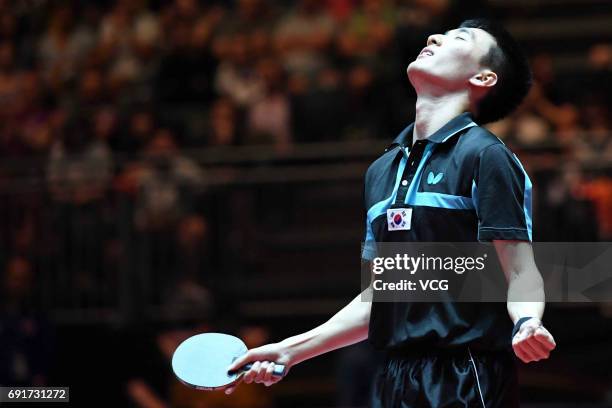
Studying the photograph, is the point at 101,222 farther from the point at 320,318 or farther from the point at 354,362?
the point at 354,362

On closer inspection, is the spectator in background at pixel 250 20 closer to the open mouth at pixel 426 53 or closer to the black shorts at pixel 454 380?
the open mouth at pixel 426 53

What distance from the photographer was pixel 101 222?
9852 millimetres

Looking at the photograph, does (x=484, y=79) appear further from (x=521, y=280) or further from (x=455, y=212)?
(x=521, y=280)

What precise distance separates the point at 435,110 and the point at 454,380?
3.11 feet

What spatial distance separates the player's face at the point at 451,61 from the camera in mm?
3938

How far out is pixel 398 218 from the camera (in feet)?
12.4

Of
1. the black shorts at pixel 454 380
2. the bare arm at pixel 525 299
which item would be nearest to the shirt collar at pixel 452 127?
the bare arm at pixel 525 299

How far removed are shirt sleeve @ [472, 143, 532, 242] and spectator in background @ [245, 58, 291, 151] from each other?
6.96m

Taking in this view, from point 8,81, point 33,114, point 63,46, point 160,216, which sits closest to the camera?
point 160,216

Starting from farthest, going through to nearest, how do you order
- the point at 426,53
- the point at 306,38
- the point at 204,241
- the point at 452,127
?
the point at 306,38 → the point at 204,241 → the point at 426,53 → the point at 452,127

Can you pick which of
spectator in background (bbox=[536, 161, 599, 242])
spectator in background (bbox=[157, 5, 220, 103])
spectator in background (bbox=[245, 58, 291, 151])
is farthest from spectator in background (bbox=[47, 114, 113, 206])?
spectator in background (bbox=[536, 161, 599, 242])

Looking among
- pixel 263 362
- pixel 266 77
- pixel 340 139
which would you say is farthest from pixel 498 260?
pixel 266 77

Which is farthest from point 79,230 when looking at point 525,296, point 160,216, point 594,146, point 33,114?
point 525,296

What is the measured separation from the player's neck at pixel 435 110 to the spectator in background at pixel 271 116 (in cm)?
660
